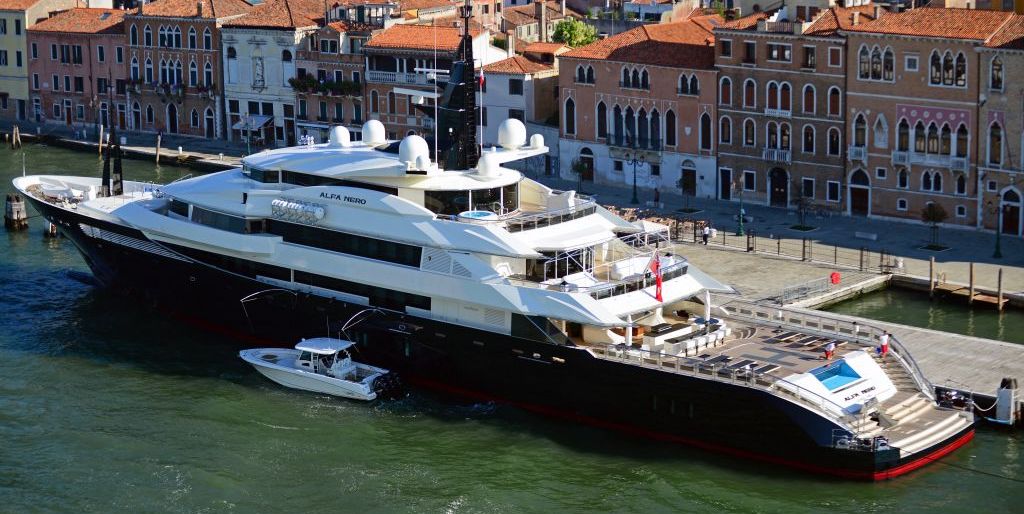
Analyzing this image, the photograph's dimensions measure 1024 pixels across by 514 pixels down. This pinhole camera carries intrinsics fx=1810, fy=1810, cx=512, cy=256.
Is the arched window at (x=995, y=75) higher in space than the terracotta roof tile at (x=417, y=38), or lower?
lower

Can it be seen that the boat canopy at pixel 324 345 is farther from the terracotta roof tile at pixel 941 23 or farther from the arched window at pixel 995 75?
the arched window at pixel 995 75

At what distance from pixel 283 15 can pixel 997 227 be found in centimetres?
3376

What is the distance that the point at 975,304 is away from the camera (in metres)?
48.9

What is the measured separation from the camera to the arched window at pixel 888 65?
57.1 meters

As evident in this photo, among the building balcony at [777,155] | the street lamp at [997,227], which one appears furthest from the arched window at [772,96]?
the street lamp at [997,227]

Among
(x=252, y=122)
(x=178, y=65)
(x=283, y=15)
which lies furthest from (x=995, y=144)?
(x=178, y=65)

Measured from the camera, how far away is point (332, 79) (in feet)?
243

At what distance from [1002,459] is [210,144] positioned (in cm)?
4818

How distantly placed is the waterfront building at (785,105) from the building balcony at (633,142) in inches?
101

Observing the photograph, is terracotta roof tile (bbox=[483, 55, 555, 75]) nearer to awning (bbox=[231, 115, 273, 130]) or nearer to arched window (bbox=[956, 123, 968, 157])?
awning (bbox=[231, 115, 273, 130])

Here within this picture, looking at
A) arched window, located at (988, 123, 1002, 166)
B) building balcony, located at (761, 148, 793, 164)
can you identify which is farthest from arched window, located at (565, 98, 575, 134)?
arched window, located at (988, 123, 1002, 166)

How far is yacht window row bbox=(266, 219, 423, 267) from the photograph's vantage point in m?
42.3

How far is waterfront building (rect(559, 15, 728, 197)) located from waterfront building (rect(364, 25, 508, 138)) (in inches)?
202

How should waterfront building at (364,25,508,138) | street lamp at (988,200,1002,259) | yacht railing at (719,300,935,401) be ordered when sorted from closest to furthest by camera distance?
1. yacht railing at (719,300,935,401)
2. street lamp at (988,200,1002,259)
3. waterfront building at (364,25,508,138)
